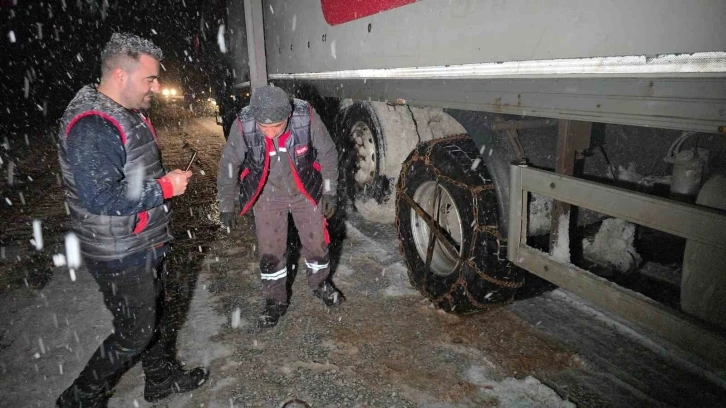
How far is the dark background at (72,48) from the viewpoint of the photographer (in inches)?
282

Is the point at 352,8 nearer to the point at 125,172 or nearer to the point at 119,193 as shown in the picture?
the point at 125,172

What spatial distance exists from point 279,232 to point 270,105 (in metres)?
1.02

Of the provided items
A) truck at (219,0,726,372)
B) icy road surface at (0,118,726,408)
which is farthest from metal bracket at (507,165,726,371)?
icy road surface at (0,118,726,408)

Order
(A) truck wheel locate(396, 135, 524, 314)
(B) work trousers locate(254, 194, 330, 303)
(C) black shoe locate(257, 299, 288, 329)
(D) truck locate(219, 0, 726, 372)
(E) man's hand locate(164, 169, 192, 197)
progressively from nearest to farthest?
1. (D) truck locate(219, 0, 726, 372)
2. (E) man's hand locate(164, 169, 192, 197)
3. (A) truck wheel locate(396, 135, 524, 314)
4. (C) black shoe locate(257, 299, 288, 329)
5. (B) work trousers locate(254, 194, 330, 303)

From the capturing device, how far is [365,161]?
421 centimetres

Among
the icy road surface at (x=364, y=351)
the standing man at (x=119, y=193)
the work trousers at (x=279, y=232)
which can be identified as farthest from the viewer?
the work trousers at (x=279, y=232)

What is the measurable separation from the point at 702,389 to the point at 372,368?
1.79 metres

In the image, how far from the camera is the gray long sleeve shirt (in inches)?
112

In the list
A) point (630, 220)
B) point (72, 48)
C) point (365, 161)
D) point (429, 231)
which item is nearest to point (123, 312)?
point (429, 231)

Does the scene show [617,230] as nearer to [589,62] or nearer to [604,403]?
[604,403]

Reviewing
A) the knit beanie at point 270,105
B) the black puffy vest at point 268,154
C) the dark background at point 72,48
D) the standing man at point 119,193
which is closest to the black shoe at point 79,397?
the standing man at point 119,193

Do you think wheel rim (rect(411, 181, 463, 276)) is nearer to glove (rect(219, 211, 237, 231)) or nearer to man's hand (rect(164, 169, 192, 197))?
glove (rect(219, 211, 237, 231))

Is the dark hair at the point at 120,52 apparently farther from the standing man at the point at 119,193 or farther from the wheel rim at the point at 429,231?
the wheel rim at the point at 429,231

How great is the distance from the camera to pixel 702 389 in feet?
7.24
